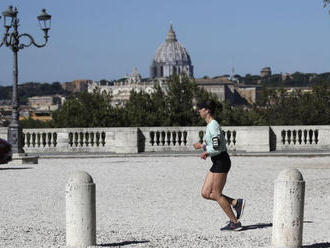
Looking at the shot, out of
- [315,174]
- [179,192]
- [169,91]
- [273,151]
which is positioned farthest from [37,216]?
[169,91]

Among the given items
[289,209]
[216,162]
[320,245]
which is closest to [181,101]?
[216,162]

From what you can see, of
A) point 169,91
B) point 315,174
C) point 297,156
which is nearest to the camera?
point 315,174

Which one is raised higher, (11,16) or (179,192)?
(11,16)

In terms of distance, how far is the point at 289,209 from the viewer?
9.05 m

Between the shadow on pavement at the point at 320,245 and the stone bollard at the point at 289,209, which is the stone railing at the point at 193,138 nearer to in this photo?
the shadow on pavement at the point at 320,245

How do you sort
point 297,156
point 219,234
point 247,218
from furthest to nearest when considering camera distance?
Result: point 297,156 < point 247,218 < point 219,234

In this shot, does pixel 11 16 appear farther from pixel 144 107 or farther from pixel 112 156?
pixel 144 107

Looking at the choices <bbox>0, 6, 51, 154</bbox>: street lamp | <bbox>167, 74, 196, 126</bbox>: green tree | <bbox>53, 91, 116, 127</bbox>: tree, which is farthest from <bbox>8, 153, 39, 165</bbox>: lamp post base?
<bbox>167, 74, 196, 126</bbox>: green tree

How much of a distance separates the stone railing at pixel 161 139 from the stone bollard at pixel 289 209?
68.8 feet

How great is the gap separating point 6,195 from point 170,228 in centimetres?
507

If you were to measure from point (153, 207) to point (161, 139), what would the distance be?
689 inches

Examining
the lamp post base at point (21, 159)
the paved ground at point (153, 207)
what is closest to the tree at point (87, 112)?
the lamp post base at point (21, 159)

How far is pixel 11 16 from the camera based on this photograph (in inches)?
1005

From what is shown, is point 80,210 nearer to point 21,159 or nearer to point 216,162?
point 216,162
